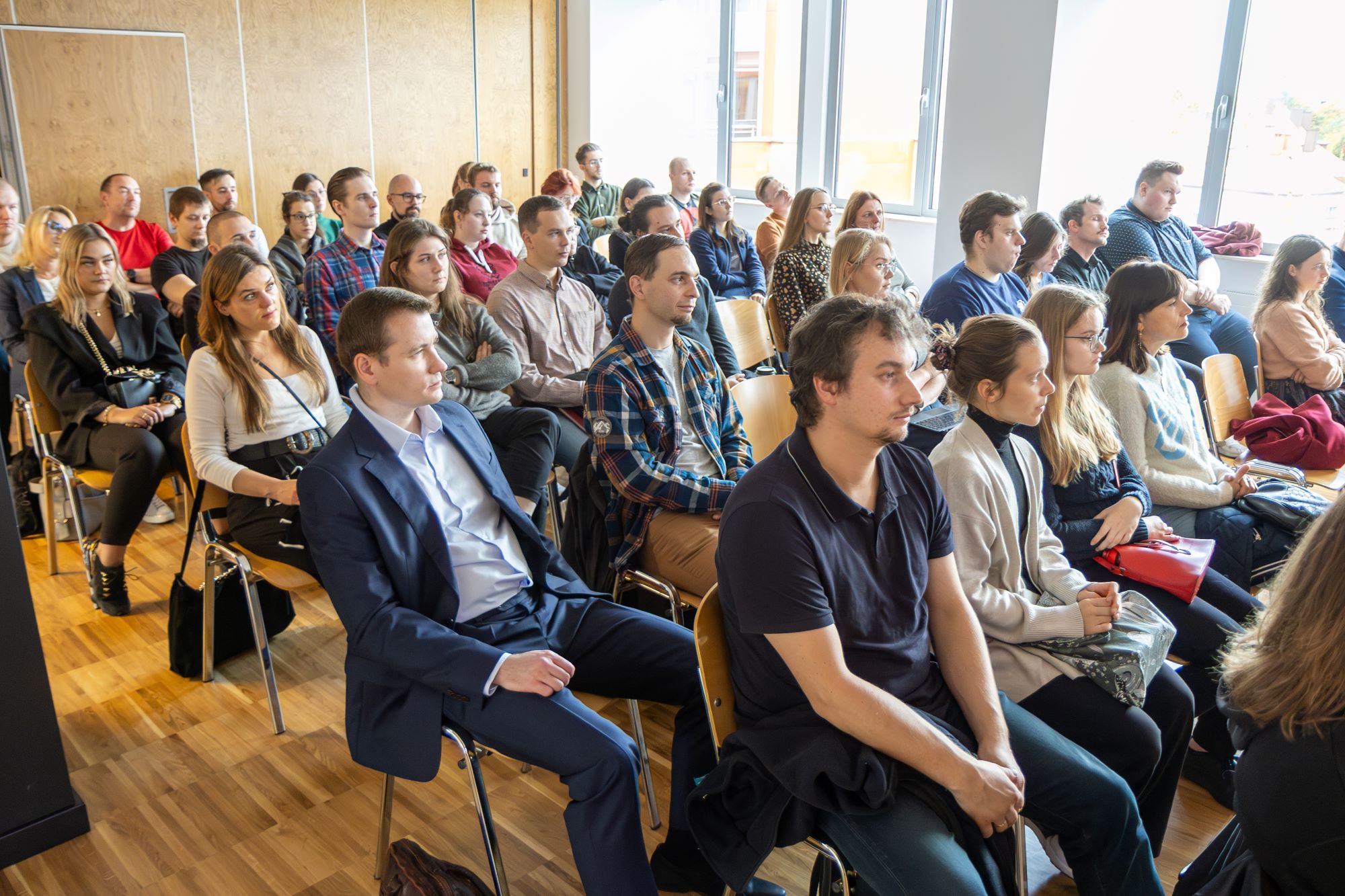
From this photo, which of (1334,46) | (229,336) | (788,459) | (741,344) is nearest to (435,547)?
(788,459)

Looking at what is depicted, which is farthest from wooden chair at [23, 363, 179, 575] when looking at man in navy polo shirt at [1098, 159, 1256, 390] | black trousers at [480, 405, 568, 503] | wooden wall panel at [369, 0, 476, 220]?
wooden wall panel at [369, 0, 476, 220]

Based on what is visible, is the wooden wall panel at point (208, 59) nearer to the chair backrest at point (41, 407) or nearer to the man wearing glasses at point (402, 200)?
the man wearing glasses at point (402, 200)

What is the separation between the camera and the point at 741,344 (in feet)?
14.0

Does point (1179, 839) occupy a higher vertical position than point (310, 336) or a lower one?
lower

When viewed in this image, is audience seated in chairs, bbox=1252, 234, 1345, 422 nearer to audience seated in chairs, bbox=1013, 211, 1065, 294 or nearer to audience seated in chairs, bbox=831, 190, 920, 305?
audience seated in chairs, bbox=1013, 211, 1065, 294

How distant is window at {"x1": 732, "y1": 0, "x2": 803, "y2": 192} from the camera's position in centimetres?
873

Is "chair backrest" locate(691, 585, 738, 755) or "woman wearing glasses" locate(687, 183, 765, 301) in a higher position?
"woman wearing glasses" locate(687, 183, 765, 301)

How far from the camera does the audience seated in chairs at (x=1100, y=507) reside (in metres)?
2.33

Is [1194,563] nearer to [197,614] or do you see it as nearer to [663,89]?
[197,614]

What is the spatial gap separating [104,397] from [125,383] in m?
0.11

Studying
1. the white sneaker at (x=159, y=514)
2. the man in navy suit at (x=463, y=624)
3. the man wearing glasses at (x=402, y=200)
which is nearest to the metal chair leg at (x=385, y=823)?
the man in navy suit at (x=463, y=624)

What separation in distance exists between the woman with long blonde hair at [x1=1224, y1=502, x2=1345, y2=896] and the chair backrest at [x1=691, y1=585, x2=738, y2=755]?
0.76 meters

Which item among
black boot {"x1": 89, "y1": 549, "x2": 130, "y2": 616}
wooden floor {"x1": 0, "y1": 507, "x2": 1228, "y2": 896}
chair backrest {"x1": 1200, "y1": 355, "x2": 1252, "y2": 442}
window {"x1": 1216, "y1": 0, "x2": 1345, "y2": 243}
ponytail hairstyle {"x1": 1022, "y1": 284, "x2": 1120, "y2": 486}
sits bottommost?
wooden floor {"x1": 0, "y1": 507, "x2": 1228, "y2": 896}

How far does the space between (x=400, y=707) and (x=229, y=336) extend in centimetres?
143
